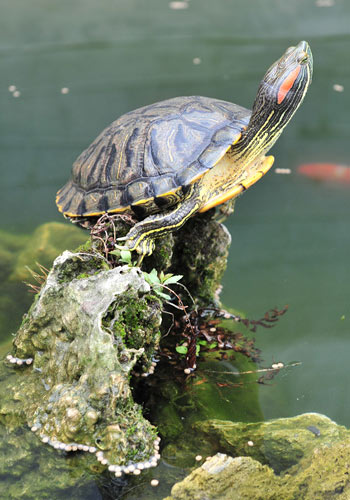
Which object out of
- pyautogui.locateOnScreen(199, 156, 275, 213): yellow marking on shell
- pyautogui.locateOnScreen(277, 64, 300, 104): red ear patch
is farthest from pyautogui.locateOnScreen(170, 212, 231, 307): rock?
pyautogui.locateOnScreen(277, 64, 300, 104): red ear patch

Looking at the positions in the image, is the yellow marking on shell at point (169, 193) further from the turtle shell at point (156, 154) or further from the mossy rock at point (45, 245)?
the mossy rock at point (45, 245)

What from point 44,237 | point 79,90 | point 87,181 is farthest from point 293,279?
point 79,90

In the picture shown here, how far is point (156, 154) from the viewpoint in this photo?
116 inches

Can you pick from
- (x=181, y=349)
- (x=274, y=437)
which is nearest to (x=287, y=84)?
(x=181, y=349)

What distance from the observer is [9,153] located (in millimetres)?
5410

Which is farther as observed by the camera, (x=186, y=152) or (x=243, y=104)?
(x=243, y=104)

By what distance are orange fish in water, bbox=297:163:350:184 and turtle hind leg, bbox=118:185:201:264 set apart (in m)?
2.54

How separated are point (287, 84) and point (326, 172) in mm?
2240

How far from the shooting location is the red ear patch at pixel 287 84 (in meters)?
2.98

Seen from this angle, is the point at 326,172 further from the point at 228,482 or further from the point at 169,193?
the point at 228,482

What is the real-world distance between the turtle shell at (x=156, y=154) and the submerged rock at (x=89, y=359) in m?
0.59

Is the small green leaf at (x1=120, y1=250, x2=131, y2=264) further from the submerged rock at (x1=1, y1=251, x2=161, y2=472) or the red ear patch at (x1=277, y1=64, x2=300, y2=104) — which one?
the red ear patch at (x1=277, y1=64, x2=300, y2=104)

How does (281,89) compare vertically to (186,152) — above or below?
above

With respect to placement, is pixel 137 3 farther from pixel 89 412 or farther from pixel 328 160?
pixel 89 412
